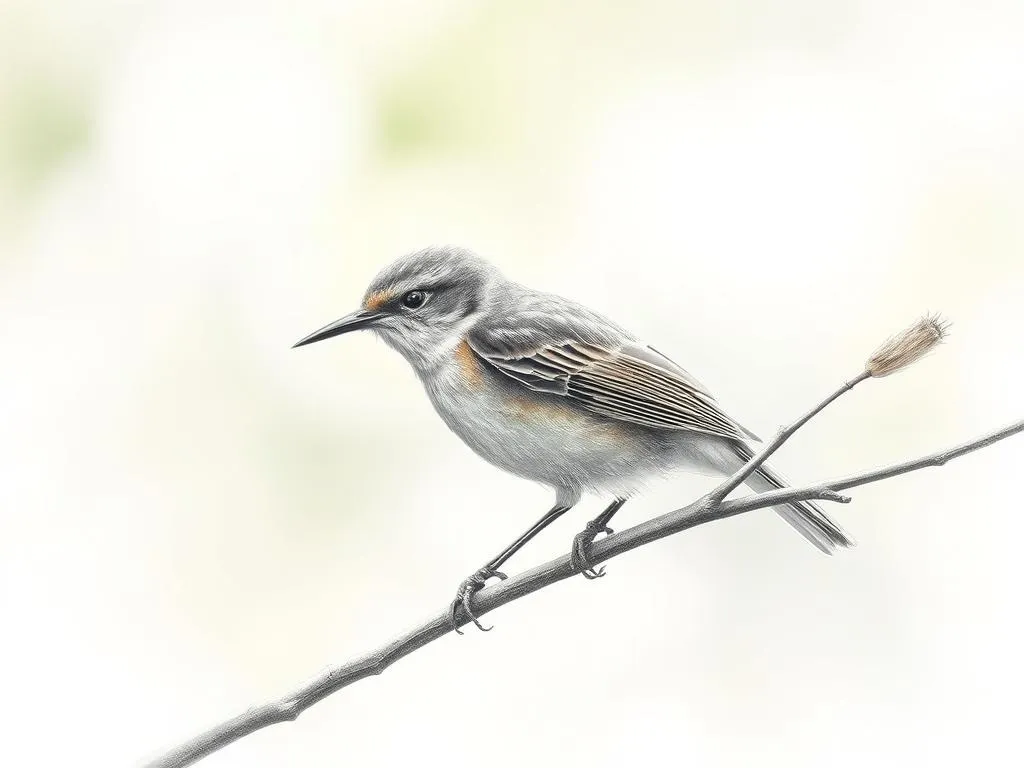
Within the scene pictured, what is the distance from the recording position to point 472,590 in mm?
1796

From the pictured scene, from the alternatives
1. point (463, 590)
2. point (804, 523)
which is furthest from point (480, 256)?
point (804, 523)

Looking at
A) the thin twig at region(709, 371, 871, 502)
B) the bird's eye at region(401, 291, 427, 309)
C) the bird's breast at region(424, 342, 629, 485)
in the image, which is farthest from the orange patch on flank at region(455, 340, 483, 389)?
the thin twig at region(709, 371, 871, 502)

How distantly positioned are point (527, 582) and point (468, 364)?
64 cm

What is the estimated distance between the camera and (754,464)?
131 cm

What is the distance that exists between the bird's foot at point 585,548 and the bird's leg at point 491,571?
0.11 m

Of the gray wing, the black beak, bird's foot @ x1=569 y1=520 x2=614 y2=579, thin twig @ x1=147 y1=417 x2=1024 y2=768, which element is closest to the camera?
thin twig @ x1=147 y1=417 x2=1024 y2=768

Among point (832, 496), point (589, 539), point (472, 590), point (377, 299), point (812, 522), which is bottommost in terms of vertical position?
point (472, 590)

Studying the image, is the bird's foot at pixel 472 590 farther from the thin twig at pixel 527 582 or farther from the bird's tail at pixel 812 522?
the bird's tail at pixel 812 522

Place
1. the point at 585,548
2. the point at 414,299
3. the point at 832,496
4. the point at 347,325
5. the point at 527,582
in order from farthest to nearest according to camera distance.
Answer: the point at 414,299
the point at 347,325
the point at 585,548
the point at 527,582
the point at 832,496

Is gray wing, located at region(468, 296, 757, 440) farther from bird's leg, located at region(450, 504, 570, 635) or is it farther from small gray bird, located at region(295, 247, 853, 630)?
bird's leg, located at region(450, 504, 570, 635)

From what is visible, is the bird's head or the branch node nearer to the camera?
the branch node

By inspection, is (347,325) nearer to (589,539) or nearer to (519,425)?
(519,425)

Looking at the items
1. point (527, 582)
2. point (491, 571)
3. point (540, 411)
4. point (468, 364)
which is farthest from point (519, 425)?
point (527, 582)

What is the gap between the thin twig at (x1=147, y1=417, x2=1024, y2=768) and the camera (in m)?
1.23
